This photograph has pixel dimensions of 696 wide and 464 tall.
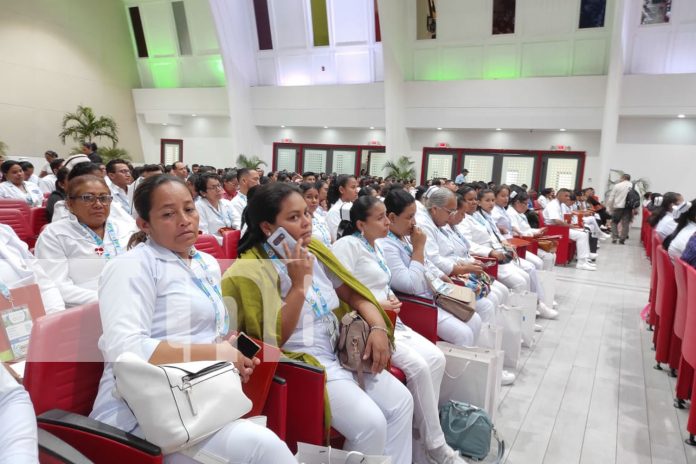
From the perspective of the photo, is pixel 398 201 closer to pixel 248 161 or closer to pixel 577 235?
pixel 577 235

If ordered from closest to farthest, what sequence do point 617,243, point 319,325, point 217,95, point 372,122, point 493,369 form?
point 319,325, point 493,369, point 617,243, point 372,122, point 217,95

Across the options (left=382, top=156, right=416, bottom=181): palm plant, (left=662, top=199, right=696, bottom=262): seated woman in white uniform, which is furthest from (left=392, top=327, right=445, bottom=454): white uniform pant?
(left=382, top=156, right=416, bottom=181): palm plant

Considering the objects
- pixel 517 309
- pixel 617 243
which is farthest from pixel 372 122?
pixel 517 309

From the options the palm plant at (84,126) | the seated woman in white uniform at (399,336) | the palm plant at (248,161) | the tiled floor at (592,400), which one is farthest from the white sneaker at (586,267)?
the palm plant at (84,126)

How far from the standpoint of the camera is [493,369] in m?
2.55

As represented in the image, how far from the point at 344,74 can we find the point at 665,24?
8.78 m

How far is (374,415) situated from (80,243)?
1787 millimetres

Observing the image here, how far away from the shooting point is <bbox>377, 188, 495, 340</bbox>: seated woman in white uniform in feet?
9.38

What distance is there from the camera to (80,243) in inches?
98.1

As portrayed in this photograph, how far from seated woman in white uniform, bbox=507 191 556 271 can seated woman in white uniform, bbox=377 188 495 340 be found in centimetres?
310

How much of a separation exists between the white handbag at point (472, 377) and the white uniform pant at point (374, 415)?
588mm

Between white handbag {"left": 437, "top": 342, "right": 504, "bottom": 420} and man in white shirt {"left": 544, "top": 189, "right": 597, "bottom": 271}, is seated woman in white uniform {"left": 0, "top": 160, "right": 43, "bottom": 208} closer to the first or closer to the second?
white handbag {"left": 437, "top": 342, "right": 504, "bottom": 420}

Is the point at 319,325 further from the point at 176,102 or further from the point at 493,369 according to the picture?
the point at 176,102

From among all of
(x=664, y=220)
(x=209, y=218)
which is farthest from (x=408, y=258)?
(x=664, y=220)
